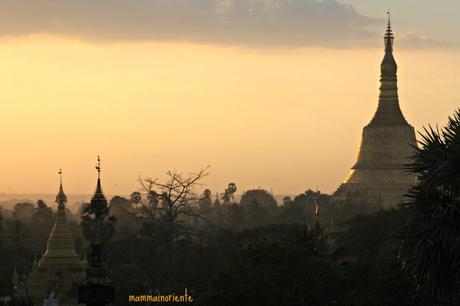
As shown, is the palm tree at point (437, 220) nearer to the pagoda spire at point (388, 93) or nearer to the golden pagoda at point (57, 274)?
the golden pagoda at point (57, 274)

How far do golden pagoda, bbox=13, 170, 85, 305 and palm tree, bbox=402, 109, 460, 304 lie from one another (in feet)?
162

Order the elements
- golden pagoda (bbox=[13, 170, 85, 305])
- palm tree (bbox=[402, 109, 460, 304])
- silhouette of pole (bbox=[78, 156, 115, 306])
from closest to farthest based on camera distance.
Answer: silhouette of pole (bbox=[78, 156, 115, 306]) → palm tree (bbox=[402, 109, 460, 304]) → golden pagoda (bbox=[13, 170, 85, 305])

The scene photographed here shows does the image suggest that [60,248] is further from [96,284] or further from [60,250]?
[96,284]

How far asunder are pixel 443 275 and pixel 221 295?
2434cm

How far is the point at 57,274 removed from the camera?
92.4 m

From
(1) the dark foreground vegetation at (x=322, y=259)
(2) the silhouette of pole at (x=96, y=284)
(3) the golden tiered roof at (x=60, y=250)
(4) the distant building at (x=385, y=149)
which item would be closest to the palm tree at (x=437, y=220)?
(1) the dark foreground vegetation at (x=322, y=259)

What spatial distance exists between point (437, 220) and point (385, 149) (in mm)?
111116

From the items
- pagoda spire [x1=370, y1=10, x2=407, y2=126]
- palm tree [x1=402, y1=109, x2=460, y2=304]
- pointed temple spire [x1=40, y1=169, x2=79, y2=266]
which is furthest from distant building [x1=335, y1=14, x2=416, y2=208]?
palm tree [x1=402, y1=109, x2=460, y2=304]

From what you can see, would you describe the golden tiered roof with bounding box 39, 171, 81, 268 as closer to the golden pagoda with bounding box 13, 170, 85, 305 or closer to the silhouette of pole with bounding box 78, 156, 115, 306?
the golden pagoda with bounding box 13, 170, 85, 305

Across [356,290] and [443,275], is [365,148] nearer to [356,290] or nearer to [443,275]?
[356,290]

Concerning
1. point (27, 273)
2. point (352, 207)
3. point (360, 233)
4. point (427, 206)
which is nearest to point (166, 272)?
point (360, 233)


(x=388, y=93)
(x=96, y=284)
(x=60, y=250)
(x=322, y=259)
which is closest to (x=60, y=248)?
(x=60, y=250)

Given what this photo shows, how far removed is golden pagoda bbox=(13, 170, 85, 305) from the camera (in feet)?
285

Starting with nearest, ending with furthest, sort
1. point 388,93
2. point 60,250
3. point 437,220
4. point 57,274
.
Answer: point 437,220 → point 57,274 → point 60,250 → point 388,93
